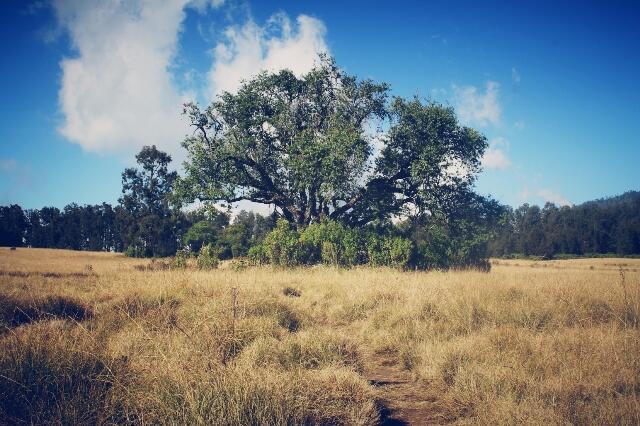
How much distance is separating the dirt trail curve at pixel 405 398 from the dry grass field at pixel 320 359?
0.02m

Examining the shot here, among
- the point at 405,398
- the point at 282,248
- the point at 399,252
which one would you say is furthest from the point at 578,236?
the point at 405,398

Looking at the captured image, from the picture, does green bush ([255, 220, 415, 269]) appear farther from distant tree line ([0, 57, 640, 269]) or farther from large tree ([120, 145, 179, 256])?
large tree ([120, 145, 179, 256])

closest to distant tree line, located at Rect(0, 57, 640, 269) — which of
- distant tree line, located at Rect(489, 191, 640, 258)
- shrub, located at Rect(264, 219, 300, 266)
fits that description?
shrub, located at Rect(264, 219, 300, 266)

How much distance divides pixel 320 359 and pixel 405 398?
1380 millimetres

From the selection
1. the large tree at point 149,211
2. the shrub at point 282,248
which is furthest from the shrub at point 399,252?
the large tree at point 149,211

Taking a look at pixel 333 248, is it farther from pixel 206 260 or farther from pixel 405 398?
pixel 405 398

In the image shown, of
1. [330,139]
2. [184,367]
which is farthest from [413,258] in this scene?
[184,367]

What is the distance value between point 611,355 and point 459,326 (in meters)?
2.51

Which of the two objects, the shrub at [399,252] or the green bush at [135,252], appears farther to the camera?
the green bush at [135,252]

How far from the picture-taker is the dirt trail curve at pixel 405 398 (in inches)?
158

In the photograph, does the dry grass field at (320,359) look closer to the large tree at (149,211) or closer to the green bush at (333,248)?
the green bush at (333,248)

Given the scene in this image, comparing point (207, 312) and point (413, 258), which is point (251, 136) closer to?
point (413, 258)

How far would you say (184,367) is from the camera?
4.12 metres

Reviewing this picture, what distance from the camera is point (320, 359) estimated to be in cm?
534
